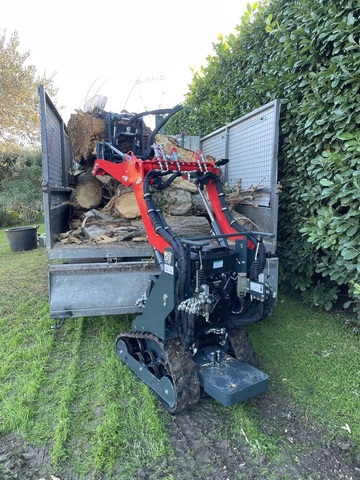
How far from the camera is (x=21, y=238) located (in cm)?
739

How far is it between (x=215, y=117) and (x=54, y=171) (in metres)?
3.01

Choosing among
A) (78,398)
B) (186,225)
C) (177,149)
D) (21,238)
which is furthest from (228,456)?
(21,238)

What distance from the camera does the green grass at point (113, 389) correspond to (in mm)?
2064

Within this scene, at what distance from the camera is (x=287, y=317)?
3.97 metres

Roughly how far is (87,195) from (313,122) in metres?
2.72

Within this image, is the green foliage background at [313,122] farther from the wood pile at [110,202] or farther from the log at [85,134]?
the log at [85,134]

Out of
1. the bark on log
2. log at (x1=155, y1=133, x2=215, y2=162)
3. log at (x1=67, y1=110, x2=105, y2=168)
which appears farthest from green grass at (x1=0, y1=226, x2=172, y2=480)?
log at (x1=155, y1=133, x2=215, y2=162)

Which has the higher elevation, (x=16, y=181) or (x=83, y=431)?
(x=16, y=181)

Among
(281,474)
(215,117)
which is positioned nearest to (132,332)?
(281,474)

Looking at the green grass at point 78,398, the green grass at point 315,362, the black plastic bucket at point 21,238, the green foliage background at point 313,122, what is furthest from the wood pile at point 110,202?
the black plastic bucket at point 21,238

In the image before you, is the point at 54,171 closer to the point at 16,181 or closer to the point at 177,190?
the point at 177,190

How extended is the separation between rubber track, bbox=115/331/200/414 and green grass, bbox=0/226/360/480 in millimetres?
196

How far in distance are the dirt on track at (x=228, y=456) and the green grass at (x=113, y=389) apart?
51 millimetres

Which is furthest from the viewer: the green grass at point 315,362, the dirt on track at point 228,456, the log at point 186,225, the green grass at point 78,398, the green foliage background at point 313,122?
the log at point 186,225
